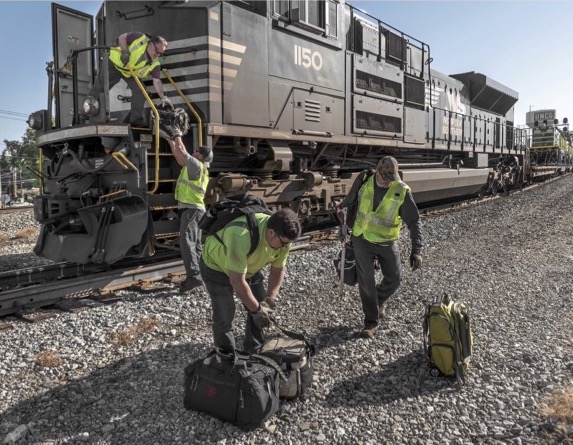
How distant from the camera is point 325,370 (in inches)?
147

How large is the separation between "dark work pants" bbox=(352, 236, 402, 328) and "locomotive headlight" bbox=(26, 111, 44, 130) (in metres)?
5.03

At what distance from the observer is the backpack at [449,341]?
139 inches

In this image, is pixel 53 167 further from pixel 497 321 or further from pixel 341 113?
pixel 497 321

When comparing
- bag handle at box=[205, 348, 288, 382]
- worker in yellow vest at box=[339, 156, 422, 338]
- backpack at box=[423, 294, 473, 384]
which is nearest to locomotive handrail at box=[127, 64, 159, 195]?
worker in yellow vest at box=[339, 156, 422, 338]

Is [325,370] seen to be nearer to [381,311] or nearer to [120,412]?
[381,311]

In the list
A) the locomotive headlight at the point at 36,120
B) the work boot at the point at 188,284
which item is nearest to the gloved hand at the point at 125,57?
the locomotive headlight at the point at 36,120

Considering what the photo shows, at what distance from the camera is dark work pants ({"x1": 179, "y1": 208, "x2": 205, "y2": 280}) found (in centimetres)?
561

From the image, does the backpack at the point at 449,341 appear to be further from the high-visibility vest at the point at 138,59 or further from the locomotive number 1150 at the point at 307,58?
the locomotive number 1150 at the point at 307,58

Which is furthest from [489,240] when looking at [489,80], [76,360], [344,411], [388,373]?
[489,80]

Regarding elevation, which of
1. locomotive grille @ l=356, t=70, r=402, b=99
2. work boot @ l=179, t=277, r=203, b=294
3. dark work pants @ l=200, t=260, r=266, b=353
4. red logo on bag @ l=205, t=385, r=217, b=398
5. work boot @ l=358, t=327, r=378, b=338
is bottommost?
work boot @ l=358, t=327, r=378, b=338

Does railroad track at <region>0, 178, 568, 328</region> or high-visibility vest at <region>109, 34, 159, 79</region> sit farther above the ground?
high-visibility vest at <region>109, 34, 159, 79</region>

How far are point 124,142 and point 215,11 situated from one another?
207 cm

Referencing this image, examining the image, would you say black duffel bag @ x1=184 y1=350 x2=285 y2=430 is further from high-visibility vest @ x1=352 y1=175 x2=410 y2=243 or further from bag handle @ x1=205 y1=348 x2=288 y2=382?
high-visibility vest @ x1=352 y1=175 x2=410 y2=243

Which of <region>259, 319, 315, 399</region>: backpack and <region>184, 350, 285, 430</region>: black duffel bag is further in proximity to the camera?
<region>259, 319, 315, 399</region>: backpack
